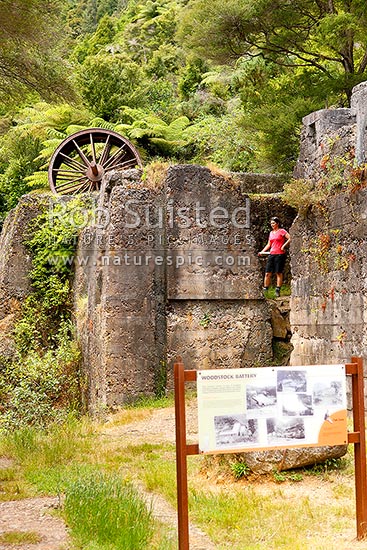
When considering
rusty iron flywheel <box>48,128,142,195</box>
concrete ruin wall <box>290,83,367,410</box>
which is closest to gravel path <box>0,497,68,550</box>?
concrete ruin wall <box>290,83,367,410</box>

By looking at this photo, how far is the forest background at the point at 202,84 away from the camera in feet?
29.8

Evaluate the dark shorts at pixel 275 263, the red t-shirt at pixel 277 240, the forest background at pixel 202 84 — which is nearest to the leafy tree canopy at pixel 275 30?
the forest background at pixel 202 84

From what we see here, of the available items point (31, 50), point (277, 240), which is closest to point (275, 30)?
point (277, 240)

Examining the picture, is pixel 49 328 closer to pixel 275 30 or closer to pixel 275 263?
pixel 275 263

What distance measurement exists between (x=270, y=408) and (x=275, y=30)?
13.3 meters

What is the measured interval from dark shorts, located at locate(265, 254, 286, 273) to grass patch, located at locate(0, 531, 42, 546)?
25.0 ft

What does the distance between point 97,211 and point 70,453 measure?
5776mm

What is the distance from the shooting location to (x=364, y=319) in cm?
826

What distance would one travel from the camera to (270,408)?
14.2ft

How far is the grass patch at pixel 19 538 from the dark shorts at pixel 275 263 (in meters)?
7.61

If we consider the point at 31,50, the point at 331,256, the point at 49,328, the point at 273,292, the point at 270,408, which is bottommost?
the point at 270,408

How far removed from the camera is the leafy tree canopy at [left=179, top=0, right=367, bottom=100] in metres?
14.2

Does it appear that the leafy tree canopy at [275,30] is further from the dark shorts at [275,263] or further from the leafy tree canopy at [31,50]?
the leafy tree canopy at [31,50]

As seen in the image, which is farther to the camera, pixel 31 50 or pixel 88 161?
pixel 88 161
